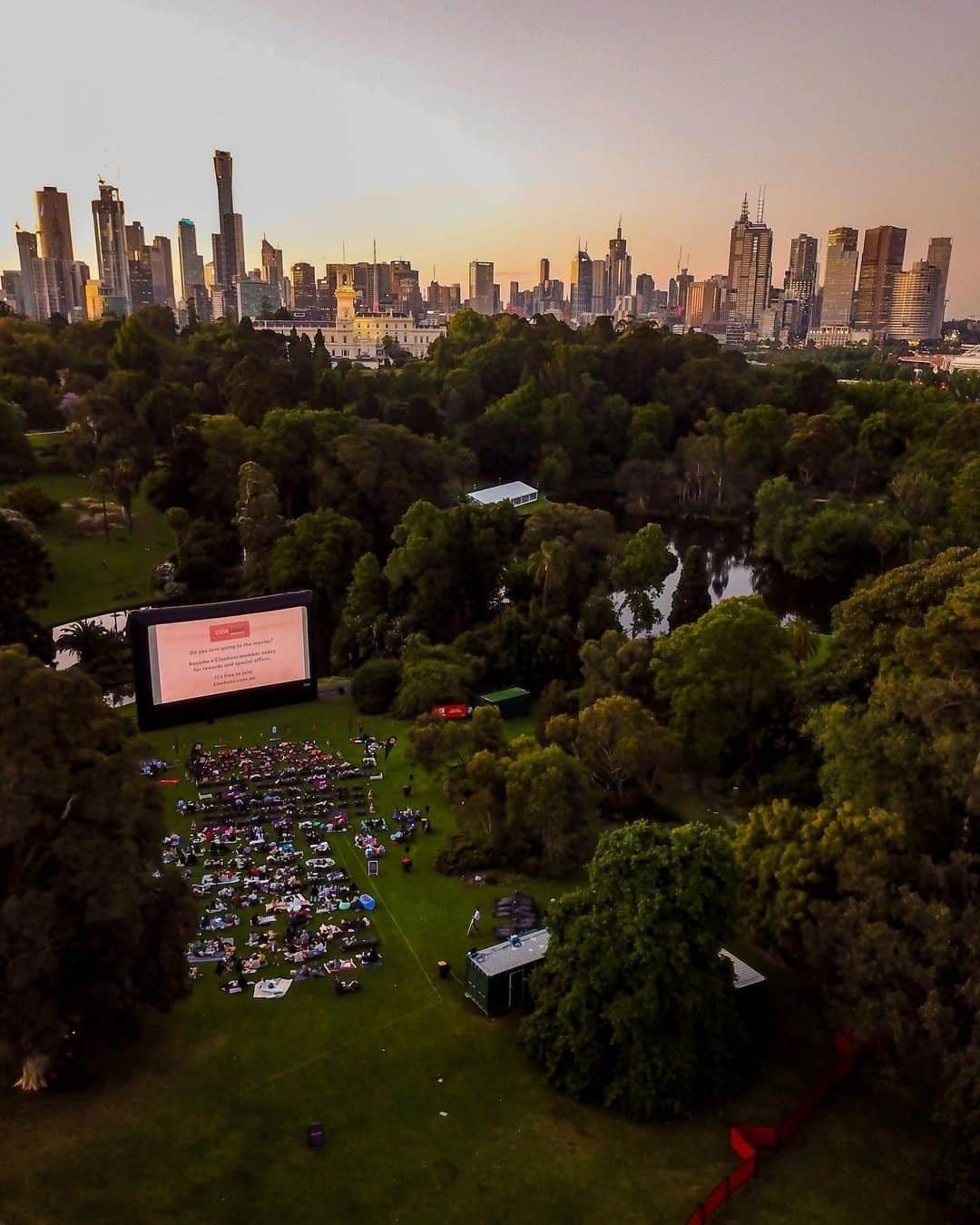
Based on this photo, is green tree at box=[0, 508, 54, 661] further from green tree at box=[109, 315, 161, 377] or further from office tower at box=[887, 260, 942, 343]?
office tower at box=[887, 260, 942, 343]

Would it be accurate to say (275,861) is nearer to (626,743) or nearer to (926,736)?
(626,743)

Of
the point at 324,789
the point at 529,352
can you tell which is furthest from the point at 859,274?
the point at 324,789

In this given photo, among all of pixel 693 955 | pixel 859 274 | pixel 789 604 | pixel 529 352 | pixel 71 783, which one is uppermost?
pixel 859 274

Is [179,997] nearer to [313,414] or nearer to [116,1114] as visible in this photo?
[116,1114]

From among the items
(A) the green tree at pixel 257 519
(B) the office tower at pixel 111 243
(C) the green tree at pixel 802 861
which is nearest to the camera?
(C) the green tree at pixel 802 861

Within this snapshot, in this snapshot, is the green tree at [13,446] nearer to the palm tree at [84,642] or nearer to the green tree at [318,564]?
the green tree at [318,564]

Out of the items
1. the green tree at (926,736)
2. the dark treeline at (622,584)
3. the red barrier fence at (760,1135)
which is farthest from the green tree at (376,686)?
the red barrier fence at (760,1135)

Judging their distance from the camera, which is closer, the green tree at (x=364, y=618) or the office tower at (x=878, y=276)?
the green tree at (x=364, y=618)
